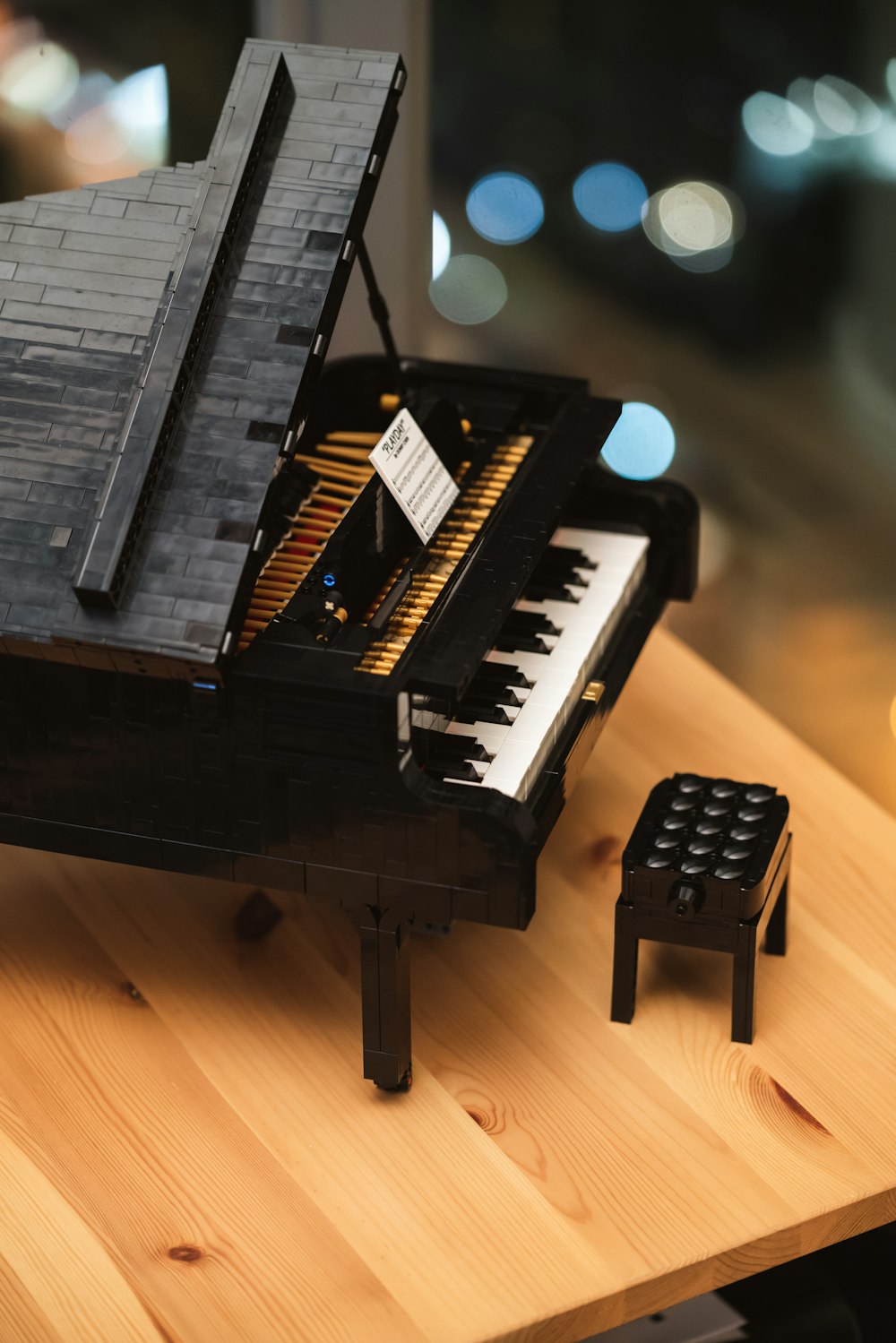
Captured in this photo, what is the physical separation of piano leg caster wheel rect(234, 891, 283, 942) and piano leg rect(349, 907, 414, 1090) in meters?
0.44

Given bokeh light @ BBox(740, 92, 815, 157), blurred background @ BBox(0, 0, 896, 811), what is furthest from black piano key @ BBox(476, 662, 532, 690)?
bokeh light @ BBox(740, 92, 815, 157)

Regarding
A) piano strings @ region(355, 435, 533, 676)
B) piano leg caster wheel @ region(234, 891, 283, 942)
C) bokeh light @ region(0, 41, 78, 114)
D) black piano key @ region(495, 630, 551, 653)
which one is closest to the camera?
piano strings @ region(355, 435, 533, 676)

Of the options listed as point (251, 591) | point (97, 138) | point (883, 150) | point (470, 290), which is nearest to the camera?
point (251, 591)

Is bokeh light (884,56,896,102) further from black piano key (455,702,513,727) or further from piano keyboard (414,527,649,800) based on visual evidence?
black piano key (455,702,513,727)

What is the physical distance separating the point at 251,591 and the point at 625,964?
0.88m

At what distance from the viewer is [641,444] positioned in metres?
5.10

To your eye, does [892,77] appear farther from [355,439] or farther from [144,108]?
[355,439]

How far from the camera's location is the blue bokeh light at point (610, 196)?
511 cm

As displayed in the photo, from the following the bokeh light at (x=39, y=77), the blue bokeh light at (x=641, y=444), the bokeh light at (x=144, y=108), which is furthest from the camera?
the blue bokeh light at (x=641, y=444)

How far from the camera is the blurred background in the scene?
12.0 feet

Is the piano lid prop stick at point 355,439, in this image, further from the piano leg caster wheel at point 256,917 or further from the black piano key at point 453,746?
the piano leg caster wheel at point 256,917

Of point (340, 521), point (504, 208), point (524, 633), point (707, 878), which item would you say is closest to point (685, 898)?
point (707, 878)

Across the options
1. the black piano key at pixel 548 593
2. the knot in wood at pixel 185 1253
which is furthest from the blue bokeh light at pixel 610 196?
the knot in wood at pixel 185 1253

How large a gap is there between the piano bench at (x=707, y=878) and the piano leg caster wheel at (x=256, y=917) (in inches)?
24.5
